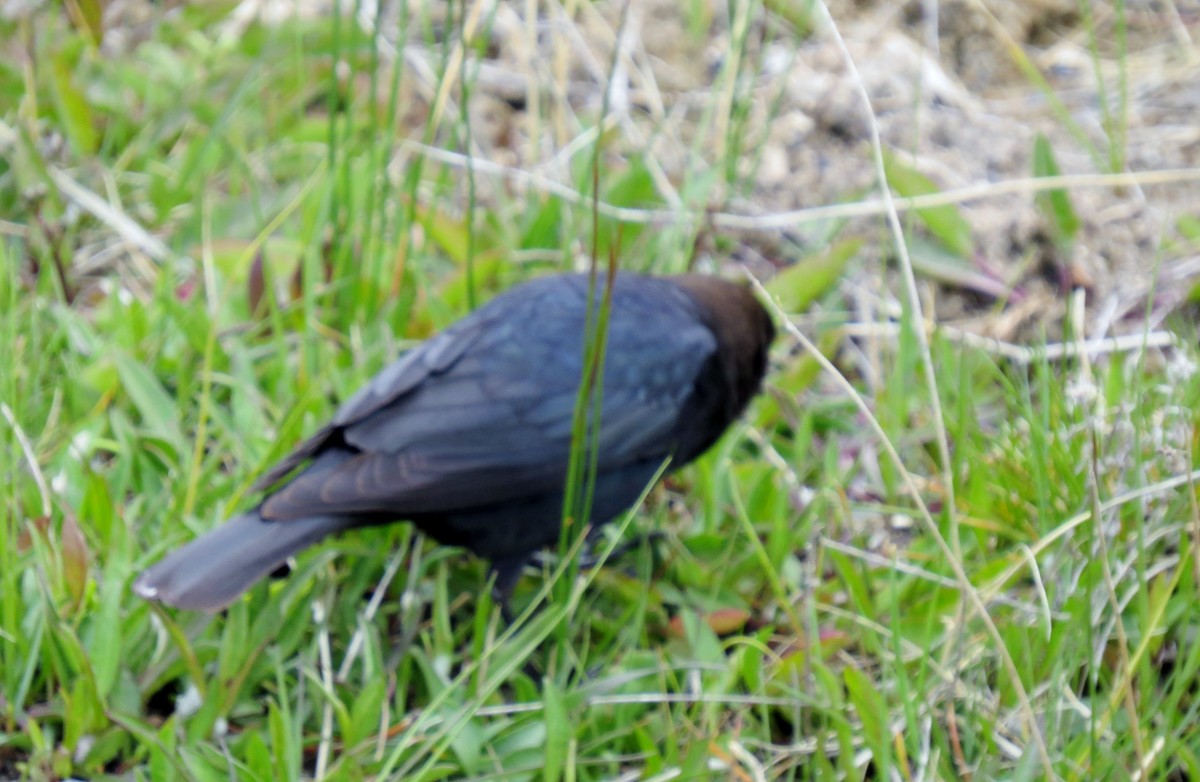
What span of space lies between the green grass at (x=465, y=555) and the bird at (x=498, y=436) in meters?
0.14

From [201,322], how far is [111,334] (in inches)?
9.1

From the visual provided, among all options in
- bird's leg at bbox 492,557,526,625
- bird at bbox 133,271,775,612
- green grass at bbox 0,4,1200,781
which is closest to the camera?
green grass at bbox 0,4,1200,781

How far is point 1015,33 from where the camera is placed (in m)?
4.69

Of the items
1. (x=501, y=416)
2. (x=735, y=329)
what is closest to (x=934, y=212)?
(x=735, y=329)

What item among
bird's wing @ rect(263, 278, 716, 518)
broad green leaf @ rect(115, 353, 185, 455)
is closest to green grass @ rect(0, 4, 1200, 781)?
broad green leaf @ rect(115, 353, 185, 455)

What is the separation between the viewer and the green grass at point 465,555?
7.77 feet

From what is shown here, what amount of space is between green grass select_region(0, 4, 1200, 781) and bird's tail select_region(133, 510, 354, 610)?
0.07m

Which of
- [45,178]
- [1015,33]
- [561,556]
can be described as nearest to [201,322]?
[45,178]

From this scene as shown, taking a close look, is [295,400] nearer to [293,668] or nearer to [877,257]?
[293,668]

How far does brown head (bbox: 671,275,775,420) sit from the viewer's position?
3172mm

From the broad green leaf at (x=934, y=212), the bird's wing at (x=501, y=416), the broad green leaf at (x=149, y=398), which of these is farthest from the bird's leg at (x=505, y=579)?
the broad green leaf at (x=934, y=212)

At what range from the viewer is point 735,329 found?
324 cm

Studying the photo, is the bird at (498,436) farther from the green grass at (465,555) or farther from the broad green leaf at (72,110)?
the broad green leaf at (72,110)

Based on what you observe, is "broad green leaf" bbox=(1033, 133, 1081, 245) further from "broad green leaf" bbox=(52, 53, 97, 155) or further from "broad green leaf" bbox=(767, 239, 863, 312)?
"broad green leaf" bbox=(52, 53, 97, 155)
